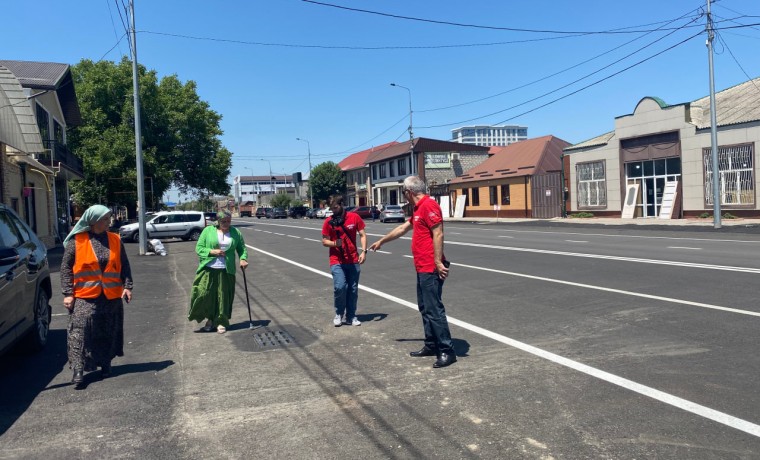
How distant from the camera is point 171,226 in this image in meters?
31.0

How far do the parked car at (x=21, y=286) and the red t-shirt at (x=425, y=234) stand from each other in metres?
3.79

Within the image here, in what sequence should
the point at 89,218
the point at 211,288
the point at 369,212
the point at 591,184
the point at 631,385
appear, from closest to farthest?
1. the point at 631,385
2. the point at 89,218
3. the point at 211,288
4. the point at 591,184
5. the point at 369,212

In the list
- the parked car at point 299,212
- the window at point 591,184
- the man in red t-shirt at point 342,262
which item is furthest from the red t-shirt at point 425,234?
the parked car at point 299,212

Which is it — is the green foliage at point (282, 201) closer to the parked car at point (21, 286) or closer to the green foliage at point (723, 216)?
the green foliage at point (723, 216)

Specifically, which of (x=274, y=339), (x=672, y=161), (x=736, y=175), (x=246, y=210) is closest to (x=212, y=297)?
(x=274, y=339)

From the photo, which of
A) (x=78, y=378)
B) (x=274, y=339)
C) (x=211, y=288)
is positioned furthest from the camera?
(x=211, y=288)

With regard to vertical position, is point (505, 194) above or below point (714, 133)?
below

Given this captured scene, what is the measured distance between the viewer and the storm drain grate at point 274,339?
7203 millimetres

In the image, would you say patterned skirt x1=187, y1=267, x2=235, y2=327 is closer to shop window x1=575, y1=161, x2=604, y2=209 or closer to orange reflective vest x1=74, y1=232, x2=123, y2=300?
orange reflective vest x1=74, y1=232, x2=123, y2=300

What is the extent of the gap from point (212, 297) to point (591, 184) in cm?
3307

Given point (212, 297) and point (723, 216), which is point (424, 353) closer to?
point (212, 297)

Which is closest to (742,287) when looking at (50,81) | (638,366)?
(638,366)

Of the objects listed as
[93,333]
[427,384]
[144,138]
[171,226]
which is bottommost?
[427,384]

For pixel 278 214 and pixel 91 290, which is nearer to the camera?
pixel 91 290
